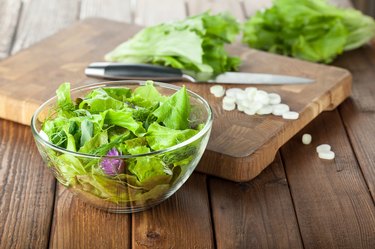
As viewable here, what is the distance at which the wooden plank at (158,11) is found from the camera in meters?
3.03

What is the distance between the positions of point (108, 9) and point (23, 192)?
A: 1443mm

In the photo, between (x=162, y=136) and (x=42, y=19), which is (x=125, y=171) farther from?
(x=42, y=19)

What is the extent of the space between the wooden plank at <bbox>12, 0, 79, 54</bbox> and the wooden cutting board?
227 mm

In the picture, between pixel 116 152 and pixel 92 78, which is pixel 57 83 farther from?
pixel 116 152

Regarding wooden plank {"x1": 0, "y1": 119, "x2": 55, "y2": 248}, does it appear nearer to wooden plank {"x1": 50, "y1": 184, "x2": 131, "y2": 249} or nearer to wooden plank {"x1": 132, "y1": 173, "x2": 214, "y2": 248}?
wooden plank {"x1": 50, "y1": 184, "x2": 131, "y2": 249}

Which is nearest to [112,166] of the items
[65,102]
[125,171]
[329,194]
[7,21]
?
[125,171]

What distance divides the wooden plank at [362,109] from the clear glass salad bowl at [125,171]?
480mm

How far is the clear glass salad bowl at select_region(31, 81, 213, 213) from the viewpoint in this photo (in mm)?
1585

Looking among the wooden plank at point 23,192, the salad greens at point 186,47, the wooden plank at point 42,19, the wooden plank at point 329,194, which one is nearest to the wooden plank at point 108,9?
the wooden plank at point 42,19

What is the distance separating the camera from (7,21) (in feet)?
9.81

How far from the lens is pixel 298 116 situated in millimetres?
2090

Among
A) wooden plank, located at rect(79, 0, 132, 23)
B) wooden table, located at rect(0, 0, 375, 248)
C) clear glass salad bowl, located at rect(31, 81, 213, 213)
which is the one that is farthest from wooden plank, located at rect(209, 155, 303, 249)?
wooden plank, located at rect(79, 0, 132, 23)

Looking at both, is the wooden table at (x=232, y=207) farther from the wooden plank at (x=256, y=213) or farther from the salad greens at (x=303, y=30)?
the salad greens at (x=303, y=30)

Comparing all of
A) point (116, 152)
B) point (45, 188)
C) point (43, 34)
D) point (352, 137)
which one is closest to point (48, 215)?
point (45, 188)
